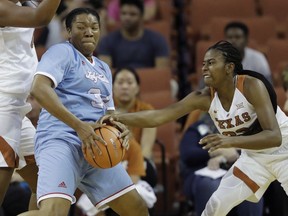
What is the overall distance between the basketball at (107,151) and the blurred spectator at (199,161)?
1642 mm

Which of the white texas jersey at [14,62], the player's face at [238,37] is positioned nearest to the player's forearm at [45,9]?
the white texas jersey at [14,62]

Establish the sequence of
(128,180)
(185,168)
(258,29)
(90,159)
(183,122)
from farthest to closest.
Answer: (258,29), (183,122), (185,168), (128,180), (90,159)

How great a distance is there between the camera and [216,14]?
9680 mm

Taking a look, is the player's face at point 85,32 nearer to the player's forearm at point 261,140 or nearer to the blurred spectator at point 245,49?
the player's forearm at point 261,140

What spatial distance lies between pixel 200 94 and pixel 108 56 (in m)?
3.27

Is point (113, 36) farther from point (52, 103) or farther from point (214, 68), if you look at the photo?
point (52, 103)

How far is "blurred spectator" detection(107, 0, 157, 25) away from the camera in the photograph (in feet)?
31.0

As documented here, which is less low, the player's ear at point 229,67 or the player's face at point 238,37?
the player's ear at point 229,67

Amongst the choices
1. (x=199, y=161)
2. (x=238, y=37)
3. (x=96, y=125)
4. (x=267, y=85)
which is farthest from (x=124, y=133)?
(x=238, y=37)

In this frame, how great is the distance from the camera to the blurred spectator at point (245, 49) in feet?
26.3

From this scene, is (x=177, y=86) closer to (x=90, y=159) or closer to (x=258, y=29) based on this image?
(x=258, y=29)

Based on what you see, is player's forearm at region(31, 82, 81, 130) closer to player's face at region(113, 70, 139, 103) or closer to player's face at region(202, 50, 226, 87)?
player's face at region(202, 50, 226, 87)

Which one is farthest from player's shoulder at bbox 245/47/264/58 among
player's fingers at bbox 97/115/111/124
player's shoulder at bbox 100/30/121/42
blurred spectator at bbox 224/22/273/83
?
player's fingers at bbox 97/115/111/124

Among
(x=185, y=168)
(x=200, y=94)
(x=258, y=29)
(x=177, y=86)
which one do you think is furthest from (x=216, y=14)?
(x=200, y=94)
